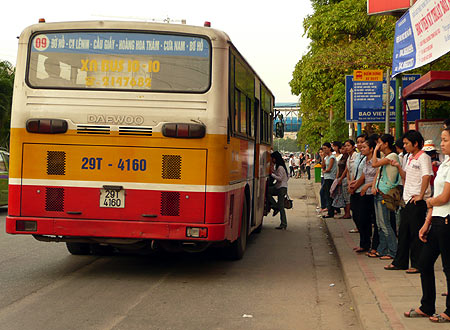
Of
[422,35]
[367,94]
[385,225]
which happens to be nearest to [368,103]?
[367,94]

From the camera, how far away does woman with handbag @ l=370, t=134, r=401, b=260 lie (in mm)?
9352

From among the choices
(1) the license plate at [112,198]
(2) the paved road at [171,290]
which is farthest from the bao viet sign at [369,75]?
(1) the license plate at [112,198]

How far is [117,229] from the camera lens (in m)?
8.24

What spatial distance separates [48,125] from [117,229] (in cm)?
154

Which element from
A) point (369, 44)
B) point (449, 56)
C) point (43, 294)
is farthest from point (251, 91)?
point (369, 44)

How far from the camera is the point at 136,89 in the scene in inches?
329

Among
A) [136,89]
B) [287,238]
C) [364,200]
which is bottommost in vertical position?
[287,238]

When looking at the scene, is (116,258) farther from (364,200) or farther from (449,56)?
(449,56)

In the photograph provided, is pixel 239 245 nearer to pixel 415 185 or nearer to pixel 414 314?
pixel 415 185

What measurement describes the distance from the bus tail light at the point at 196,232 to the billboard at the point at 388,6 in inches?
373

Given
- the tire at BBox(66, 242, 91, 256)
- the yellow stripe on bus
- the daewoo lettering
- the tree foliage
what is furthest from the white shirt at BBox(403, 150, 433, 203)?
the tree foliage

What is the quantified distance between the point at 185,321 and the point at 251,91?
5356 mm

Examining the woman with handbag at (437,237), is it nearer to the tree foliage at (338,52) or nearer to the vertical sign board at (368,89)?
the vertical sign board at (368,89)

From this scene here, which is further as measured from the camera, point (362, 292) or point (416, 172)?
point (416, 172)
